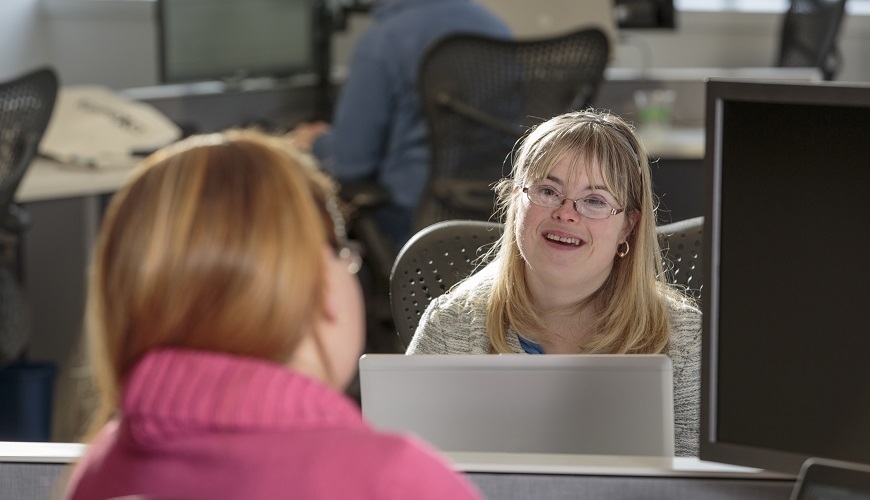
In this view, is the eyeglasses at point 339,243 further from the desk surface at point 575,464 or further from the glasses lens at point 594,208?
the glasses lens at point 594,208

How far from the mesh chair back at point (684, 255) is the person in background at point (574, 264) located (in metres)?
0.06

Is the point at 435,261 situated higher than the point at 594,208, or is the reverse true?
the point at 594,208

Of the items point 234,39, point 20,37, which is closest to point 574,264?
point 234,39

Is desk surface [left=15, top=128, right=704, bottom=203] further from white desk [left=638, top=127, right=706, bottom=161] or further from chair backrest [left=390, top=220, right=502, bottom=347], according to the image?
chair backrest [left=390, top=220, right=502, bottom=347]

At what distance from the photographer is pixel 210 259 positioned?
2.23 ft

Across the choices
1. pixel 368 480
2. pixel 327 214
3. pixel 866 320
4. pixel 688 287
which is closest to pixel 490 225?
pixel 688 287

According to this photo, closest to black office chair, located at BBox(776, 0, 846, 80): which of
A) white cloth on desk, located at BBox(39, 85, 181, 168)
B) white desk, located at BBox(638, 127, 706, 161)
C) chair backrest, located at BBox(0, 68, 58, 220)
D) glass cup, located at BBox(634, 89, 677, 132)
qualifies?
glass cup, located at BBox(634, 89, 677, 132)

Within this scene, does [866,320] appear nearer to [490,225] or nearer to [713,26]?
[490,225]

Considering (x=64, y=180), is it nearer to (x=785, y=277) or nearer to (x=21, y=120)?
(x=21, y=120)

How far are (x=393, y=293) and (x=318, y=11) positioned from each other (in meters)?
2.42

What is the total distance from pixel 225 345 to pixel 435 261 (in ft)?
3.00

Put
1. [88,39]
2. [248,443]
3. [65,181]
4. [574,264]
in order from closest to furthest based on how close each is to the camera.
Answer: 1. [248,443]
2. [574,264]
3. [65,181]
4. [88,39]

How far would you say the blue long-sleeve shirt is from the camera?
120 inches

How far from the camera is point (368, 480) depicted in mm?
651
